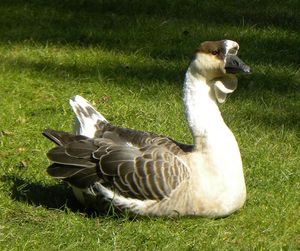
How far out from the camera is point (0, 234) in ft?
18.0

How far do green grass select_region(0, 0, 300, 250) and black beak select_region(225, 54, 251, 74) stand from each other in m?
1.06

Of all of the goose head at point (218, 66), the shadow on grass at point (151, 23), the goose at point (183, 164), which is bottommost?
the shadow on grass at point (151, 23)

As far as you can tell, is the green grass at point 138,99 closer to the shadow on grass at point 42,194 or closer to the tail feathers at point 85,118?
the shadow on grass at point 42,194

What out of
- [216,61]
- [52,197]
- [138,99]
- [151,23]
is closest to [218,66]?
[216,61]

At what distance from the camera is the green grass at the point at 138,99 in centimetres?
557

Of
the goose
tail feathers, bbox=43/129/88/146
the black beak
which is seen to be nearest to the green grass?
the goose

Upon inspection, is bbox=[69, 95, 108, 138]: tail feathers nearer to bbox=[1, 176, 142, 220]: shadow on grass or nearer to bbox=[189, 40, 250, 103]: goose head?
bbox=[1, 176, 142, 220]: shadow on grass

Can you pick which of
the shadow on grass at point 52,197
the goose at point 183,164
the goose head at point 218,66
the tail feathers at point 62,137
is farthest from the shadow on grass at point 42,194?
the goose head at point 218,66

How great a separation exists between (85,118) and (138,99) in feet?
6.95

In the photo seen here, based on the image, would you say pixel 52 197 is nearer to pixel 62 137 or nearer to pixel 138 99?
pixel 62 137

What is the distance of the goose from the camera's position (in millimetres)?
5566

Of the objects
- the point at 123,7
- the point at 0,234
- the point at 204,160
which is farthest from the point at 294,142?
the point at 123,7

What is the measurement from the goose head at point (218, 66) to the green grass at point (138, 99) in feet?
3.11

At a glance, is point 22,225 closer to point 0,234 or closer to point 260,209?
point 0,234
